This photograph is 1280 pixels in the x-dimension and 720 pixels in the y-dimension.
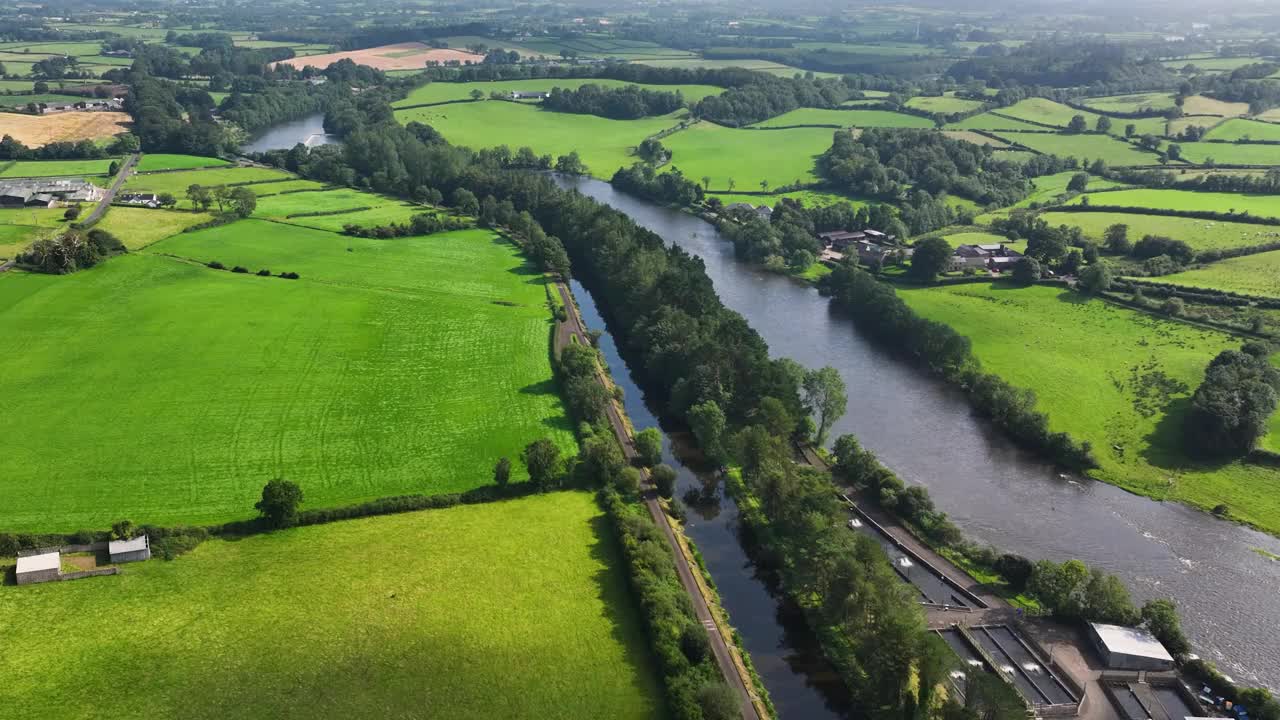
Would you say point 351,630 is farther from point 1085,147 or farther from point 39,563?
point 1085,147

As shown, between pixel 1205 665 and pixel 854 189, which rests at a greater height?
pixel 854 189

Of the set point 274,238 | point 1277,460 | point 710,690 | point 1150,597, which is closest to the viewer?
point 710,690

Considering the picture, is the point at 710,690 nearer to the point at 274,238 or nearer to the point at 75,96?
the point at 274,238

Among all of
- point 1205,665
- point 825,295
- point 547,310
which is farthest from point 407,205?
point 1205,665

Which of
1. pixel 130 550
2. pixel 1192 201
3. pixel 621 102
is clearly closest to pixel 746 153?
pixel 621 102

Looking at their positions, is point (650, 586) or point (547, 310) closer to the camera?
point (650, 586)

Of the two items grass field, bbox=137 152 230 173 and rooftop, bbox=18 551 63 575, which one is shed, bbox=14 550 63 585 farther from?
grass field, bbox=137 152 230 173

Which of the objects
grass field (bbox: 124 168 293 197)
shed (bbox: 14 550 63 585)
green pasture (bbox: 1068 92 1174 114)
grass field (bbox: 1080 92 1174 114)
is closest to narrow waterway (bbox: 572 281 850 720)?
shed (bbox: 14 550 63 585)

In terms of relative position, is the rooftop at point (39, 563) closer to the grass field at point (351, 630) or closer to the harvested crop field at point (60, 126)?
the grass field at point (351, 630)
